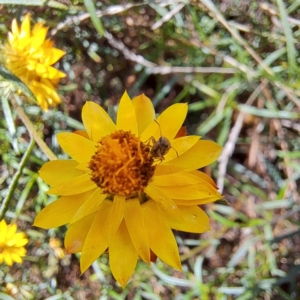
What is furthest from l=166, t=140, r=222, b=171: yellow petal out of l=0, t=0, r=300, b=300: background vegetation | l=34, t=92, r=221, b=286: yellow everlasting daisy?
l=0, t=0, r=300, b=300: background vegetation

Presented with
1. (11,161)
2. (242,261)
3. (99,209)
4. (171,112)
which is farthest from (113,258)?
(242,261)

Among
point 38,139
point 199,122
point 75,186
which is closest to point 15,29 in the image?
point 38,139

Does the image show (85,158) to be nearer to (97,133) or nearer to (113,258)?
(97,133)

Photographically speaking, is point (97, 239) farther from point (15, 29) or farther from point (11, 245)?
point (15, 29)

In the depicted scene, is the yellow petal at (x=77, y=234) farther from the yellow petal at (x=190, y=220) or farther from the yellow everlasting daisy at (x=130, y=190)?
the yellow petal at (x=190, y=220)

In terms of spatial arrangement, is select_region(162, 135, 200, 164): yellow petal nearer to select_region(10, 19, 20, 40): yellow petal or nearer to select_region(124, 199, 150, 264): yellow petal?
select_region(124, 199, 150, 264): yellow petal

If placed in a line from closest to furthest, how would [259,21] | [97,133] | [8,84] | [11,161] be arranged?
1. [97,133]
2. [8,84]
3. [11,161]
4. [259,21]
